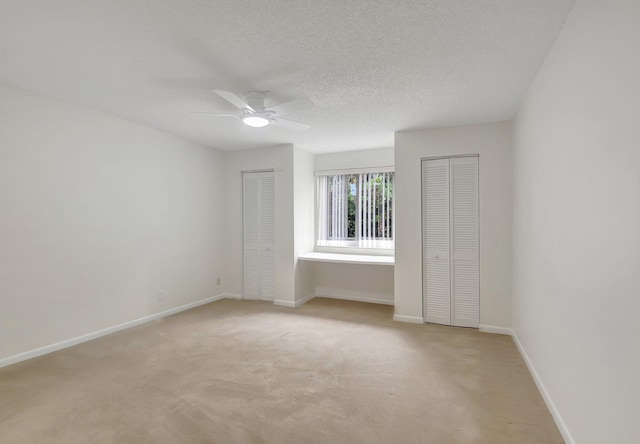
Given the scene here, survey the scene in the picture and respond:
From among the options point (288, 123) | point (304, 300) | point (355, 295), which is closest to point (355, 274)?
point (355, 295)

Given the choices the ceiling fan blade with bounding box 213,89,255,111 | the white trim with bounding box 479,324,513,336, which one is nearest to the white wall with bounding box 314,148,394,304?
the white trim with bounding box 479,324,513,336

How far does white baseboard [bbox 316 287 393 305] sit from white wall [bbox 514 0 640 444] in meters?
2.76

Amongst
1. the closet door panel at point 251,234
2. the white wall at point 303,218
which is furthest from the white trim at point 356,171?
the closet door panel at point 251,234

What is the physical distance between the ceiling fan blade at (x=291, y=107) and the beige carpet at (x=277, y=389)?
2.42m

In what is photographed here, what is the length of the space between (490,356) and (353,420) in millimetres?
1826

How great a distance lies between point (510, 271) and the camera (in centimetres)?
373

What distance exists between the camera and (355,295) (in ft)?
17.9

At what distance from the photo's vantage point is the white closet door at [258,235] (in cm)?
529

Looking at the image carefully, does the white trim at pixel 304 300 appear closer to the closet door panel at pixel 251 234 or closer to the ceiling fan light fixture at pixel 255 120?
the closet door panel at pixel 251 234

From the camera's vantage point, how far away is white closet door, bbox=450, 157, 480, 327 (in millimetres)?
3936

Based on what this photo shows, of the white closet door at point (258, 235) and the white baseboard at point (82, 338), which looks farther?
the white closet door at point (258, 235)

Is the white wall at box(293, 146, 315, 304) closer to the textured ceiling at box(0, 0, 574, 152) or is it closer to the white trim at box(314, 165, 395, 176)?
the white trim at box(314, 165, 395, 176)

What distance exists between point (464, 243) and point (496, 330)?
1.13 m

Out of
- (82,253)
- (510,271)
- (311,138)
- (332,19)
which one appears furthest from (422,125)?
(82,253)
